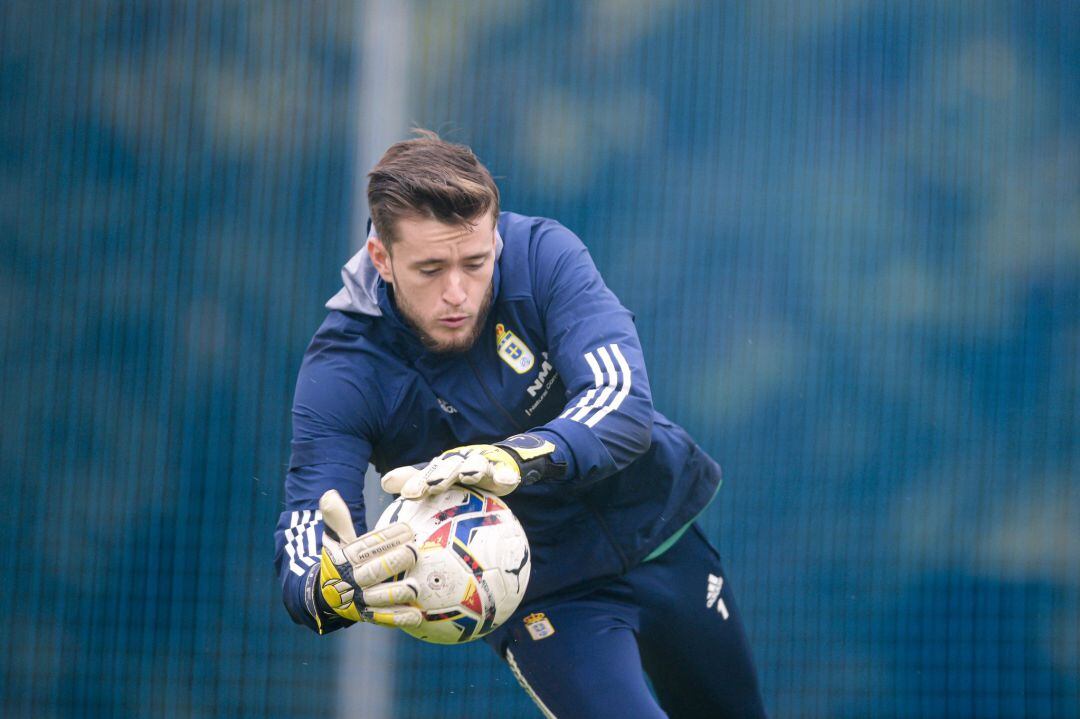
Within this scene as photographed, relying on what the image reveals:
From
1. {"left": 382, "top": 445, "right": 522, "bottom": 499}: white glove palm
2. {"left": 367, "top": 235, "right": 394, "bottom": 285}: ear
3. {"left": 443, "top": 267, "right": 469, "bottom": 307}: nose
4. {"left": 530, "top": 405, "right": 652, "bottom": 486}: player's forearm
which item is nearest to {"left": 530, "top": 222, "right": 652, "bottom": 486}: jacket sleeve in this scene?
{"left": 530, "top": 405, "right": 652, "bottom": 486}: player's forearm

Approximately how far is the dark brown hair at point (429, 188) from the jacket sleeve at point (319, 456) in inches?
16.2

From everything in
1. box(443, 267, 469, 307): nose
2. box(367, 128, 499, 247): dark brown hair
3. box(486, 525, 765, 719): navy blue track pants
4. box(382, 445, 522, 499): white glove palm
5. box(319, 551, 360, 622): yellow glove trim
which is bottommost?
box(486, 525, 765, 719): navy blue track pants

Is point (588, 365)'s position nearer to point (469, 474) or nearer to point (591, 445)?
point (591, 445)

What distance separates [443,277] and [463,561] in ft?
2.61

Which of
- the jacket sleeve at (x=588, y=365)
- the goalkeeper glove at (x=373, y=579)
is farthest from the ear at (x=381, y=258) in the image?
the goalkeeper glove at (x=373, y=579)

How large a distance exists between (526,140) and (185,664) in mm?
3019

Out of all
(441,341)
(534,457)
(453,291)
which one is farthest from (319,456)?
(534,457)

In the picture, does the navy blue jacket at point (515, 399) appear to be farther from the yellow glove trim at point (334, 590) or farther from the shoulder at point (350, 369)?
the yellow glove trim at point (334, 590)

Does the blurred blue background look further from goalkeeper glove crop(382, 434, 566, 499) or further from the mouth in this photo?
goalkeeper glove crop(382, 434, 566, 499)

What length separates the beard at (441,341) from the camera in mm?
2938

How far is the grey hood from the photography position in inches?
119

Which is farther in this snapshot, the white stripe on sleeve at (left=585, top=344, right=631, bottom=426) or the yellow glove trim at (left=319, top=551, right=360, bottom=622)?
the white stripe on sleeve at (left=585, top=344, right=631, bottom=426)

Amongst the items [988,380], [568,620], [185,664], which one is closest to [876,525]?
[988,380]

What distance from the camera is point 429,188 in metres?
2.80
